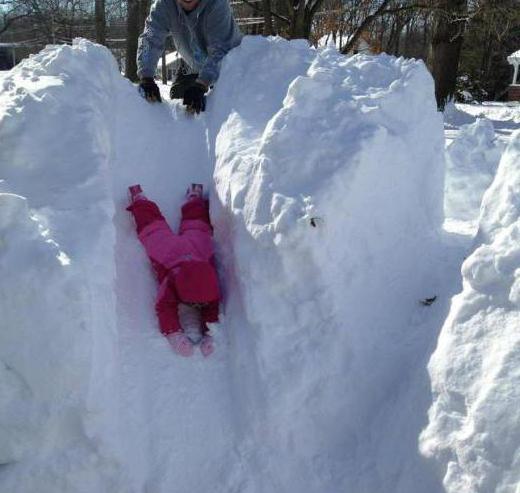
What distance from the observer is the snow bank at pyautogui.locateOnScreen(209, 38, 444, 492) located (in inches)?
97.3

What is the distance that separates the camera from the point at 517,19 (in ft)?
35.2

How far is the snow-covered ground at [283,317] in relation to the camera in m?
2.18

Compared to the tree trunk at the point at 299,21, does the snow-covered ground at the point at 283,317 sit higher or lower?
lower

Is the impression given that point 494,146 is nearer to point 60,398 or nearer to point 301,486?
point 301,486

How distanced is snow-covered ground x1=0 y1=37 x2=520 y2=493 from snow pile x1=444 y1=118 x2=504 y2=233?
41 centimetres

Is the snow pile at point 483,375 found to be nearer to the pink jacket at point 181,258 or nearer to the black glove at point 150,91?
the pink jacket at point 181,258

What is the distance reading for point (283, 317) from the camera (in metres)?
2.77

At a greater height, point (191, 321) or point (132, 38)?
point (132, 38)

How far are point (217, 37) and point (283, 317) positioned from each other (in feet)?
11.3

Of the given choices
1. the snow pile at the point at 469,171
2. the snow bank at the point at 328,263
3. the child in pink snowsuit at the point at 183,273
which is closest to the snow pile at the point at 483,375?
the snow bank at the point at 328,263

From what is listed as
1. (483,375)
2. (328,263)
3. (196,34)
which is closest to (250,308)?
(328,263)

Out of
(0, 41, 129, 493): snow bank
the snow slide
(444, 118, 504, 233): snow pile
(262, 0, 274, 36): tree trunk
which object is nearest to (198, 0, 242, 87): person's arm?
the snow slide

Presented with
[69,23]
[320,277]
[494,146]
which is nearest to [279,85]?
[320,277]

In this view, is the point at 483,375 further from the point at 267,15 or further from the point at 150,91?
the point at 267,15
